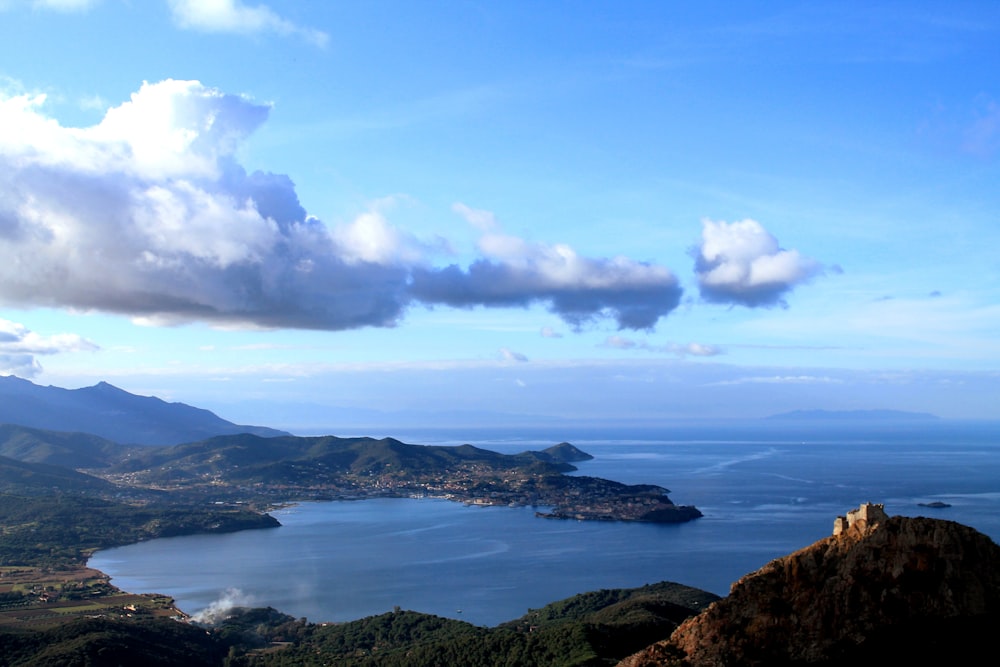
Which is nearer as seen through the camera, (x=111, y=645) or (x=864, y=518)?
(x=864, y=518)

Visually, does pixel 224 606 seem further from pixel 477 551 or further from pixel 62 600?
pixel 477 551

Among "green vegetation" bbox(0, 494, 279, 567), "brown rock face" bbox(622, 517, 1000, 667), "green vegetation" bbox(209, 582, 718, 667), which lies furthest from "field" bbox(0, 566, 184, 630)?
"brown rock face" bbox(622, 517, 1000, 667)

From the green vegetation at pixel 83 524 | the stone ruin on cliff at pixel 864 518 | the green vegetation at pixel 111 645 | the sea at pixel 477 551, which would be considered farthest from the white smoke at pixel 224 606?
the stone ruin on cliff at pixel 864 518

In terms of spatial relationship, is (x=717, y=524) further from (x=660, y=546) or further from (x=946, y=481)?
(x=946, y=481)

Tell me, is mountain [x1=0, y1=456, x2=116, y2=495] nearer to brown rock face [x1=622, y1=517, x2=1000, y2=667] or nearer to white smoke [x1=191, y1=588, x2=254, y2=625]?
white smoke [x1=191, y1=588, x2=254, y2=625]

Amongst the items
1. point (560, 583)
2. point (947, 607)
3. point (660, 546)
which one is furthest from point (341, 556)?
point (947, 607)

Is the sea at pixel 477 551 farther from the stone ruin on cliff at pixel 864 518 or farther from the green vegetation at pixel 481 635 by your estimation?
the stone ruin on cliff at pixel 864 518

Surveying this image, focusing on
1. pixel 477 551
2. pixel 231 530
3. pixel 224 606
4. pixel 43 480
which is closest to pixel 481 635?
pixel 224 606

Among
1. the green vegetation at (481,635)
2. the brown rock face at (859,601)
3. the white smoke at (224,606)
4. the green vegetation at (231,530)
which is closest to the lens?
the brown rock face at (859,601)
